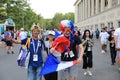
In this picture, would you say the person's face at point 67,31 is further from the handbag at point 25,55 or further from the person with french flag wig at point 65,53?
the handbag at point 25,55

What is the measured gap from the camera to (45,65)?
661cm

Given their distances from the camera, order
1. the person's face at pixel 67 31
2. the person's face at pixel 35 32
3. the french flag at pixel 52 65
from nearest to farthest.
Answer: the person's face at pixel 67 31 → the french flag at pixel 52 65 → the person's face at pixel 35 32

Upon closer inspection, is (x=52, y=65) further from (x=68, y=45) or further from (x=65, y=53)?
(x=68, y=45)

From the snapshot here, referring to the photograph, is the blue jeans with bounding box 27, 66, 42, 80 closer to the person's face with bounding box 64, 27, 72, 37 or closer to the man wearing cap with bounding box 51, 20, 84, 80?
the man wearing cap with bounding box 51, 20, 84, 80

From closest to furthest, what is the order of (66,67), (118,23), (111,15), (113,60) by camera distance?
(66,67), (113,60), (118,23), (111,15)

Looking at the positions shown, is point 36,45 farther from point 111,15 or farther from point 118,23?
point 111,15

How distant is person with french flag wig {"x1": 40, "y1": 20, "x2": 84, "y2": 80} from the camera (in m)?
6.39

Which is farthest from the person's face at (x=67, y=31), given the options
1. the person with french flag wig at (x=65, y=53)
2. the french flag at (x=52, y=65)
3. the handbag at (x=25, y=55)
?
the handbag at (x=25, y=55)

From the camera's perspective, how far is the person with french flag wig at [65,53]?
6395 mm

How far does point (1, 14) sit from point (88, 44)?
48.6m

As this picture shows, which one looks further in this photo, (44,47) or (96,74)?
(96,74)

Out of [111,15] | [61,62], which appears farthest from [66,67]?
[111,15]

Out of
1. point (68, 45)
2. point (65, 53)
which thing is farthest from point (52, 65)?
point (68, 45)

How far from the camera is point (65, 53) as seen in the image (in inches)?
254
